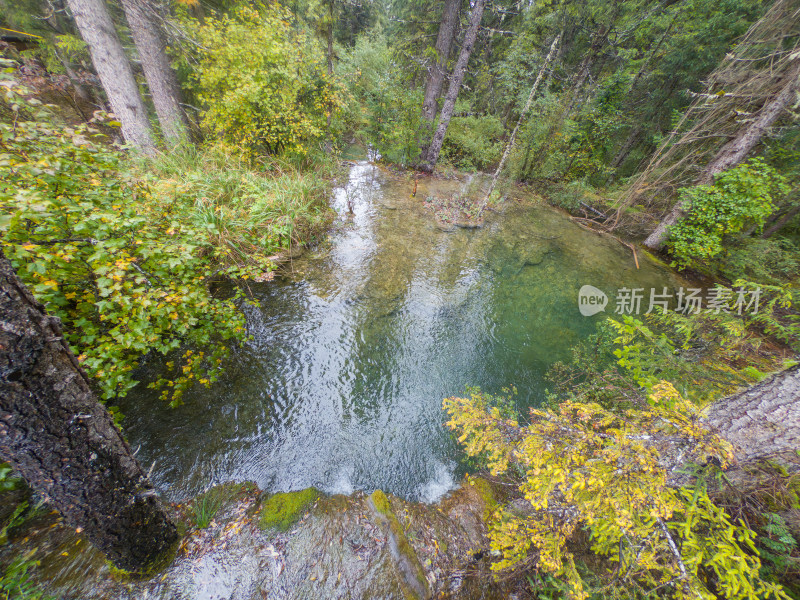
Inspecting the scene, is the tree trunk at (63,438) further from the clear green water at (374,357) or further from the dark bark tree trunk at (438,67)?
the dark bark tree trunk at (438,67)

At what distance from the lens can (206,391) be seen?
10.5 ft

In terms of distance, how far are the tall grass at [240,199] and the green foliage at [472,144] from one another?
9223 millimetres

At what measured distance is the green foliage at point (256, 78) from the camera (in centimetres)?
538

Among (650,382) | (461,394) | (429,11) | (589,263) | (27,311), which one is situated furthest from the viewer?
(429,11)

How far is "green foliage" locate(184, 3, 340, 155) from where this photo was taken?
538cm

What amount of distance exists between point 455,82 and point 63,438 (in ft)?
39.6

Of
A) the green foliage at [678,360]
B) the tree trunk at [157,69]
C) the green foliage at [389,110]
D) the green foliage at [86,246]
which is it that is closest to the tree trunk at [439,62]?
the green foliage at [389,110]

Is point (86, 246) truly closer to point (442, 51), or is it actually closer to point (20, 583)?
point (20, 583)

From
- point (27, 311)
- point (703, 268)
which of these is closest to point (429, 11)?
point (703, 268)

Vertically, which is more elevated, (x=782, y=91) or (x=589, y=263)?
(x=782, y=91)

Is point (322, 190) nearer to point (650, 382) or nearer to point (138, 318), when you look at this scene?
point (138, 318)

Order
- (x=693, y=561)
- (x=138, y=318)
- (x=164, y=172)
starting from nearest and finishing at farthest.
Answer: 1. (x=693, y=561)
2. (x=138, y=318)
3. (x=164, y=172)

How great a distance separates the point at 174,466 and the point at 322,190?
21.2ft

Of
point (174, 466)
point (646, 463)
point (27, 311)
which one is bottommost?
point (174, 466)
